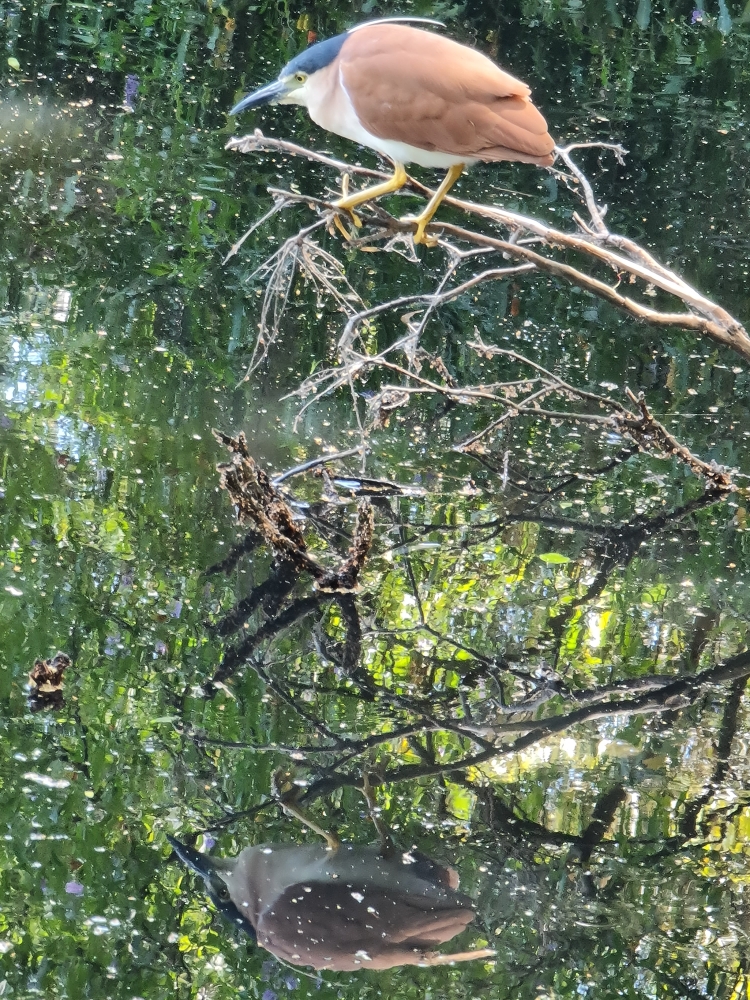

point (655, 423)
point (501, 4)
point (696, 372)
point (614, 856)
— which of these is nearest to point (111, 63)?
point (501, 4)

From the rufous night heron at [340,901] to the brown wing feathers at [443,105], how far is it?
4.08 ft

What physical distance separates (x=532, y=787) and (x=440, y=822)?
190 mm

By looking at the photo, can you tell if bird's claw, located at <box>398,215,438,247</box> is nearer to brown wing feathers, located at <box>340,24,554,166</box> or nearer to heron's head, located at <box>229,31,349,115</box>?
brown wing feathers, located at <box>340,24,554,166</box>

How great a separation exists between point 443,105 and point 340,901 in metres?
1.40

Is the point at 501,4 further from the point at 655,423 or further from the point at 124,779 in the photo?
the point at 124,779

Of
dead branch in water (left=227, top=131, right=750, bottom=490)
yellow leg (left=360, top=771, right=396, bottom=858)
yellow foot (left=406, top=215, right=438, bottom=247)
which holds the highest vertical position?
dead branch in water (left=227, top=131, right=750, bottom=490)

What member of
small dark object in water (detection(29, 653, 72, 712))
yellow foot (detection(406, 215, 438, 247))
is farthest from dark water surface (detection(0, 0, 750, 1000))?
yellow foot (detection(406, 215, 438, 247))

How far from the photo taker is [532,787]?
84.0 inches

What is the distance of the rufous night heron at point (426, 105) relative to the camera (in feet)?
7.88

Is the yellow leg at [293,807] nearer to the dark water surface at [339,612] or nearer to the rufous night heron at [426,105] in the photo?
the dark water surface at [339,612]

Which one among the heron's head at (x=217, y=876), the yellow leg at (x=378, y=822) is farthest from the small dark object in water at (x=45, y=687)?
the yellow leg at (x=378, y=822)

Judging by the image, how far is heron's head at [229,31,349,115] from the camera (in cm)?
250

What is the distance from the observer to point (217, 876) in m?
1.85

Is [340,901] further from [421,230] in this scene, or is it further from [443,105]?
[443,105]
